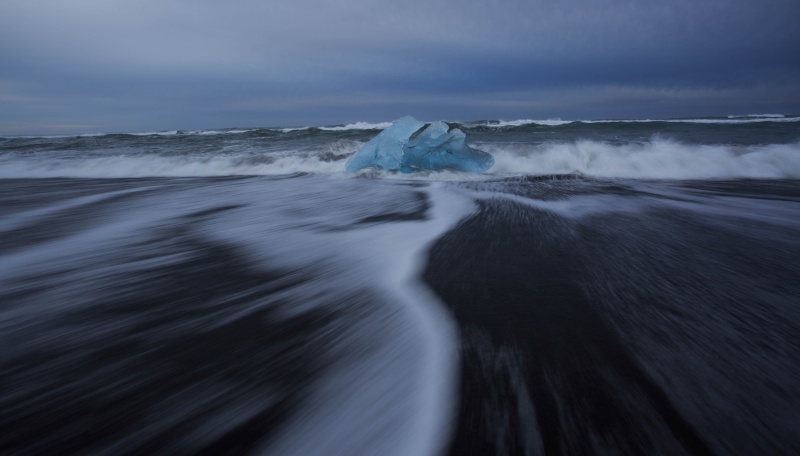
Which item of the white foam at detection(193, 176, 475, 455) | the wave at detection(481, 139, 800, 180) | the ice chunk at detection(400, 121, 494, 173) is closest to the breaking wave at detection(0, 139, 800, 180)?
the wave at detection(481, 139, 800, 180)

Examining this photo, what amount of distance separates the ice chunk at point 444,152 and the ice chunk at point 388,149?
0.49ft

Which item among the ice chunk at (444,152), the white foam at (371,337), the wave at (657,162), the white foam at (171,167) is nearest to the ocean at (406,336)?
the white foam at (371,337)

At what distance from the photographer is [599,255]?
1.82 m

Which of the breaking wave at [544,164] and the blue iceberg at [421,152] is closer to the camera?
the breaking wave at [544,164]

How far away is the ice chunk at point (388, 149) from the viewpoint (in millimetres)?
6516

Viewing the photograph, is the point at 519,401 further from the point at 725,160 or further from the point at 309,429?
the point at 725,160

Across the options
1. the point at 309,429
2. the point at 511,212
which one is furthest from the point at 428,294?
the point at 511,212

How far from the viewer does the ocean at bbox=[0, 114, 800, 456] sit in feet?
2.45

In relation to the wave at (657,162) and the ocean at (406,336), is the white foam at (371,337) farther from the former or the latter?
the wave at (657,162)

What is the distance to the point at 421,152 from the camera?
6559 millimetres

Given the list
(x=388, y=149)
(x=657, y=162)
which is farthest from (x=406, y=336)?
(x=657, y=162)

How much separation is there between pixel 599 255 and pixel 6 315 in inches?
95.7

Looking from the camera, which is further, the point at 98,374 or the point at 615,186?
the point at 615,186

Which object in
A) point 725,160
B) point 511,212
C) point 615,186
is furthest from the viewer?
point 725,160
